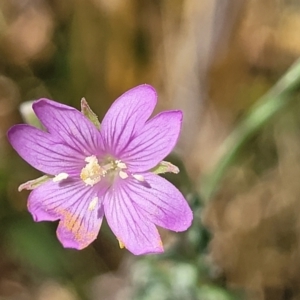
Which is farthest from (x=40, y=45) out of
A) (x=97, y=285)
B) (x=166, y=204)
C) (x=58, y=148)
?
(x=166, y=204)

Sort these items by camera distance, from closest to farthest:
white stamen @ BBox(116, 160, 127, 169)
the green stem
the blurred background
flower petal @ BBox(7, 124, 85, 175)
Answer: flower petal @ BBox(7, 124, 85, 175), white stamen @ BBox(116, 160, 127, 169), the green stem, the blurred background

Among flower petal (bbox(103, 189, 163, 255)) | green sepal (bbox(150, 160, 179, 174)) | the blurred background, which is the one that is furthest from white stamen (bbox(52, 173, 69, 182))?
the blurred background

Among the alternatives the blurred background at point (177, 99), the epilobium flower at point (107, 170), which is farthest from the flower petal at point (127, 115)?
the blurred background at point (177, 99)

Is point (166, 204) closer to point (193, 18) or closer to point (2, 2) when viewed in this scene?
point (193, 18)

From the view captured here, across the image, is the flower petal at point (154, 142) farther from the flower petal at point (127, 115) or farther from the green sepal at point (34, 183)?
the green sepal at point (34, 183)

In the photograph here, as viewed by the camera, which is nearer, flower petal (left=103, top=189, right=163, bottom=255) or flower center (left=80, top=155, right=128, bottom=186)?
flower petal (left=103, top=189, right=163, bottom=255)

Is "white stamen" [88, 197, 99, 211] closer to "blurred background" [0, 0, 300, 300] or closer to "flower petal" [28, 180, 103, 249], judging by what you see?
"flower petal" [28, 180, 103, 249]

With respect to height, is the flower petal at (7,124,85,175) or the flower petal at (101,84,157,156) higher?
the flower petal at (101,84,157,156)

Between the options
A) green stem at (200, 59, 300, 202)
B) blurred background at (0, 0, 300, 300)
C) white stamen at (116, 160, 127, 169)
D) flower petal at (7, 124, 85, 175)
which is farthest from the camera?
blurred background at (0, 0, 300, 300)
